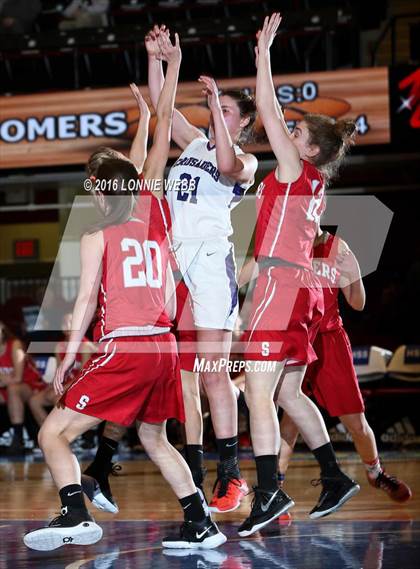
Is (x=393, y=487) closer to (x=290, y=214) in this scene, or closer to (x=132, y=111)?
(x=290, y=214)

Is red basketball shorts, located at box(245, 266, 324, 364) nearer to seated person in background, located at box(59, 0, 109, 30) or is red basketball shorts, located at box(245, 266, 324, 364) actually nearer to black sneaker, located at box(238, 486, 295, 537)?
black sneaker, located at box(238, 486, 295, 537)

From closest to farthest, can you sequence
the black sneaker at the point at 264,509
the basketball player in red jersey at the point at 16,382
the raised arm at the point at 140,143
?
the black sneaker at the point at 264,509 → the raised arm at the point at 140,143 → the basketball player in red jersey at the point at 16,382

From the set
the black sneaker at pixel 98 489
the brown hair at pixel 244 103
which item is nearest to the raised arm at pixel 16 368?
the black sneaker at pixel 98 489

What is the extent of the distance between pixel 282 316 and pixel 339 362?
37.2 inches

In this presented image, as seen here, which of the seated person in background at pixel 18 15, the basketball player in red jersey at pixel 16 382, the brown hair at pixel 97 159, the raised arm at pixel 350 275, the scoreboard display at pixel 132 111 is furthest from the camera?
the seated person in background at pixel 18 15

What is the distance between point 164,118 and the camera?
190 inches

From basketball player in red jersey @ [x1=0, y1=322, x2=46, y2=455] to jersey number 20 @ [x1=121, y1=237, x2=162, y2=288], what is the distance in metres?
6.15

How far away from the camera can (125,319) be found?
4062 millimetres

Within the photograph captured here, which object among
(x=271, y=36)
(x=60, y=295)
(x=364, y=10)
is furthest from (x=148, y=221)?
(x=364, y=10)

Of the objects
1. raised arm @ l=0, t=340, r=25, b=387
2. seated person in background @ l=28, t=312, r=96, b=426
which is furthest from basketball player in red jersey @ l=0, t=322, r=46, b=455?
seated person in background @ l=28, t=312, r=96, b=426

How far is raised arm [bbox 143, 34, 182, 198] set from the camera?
15.3 feet

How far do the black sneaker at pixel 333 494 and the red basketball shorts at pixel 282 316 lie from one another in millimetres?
612

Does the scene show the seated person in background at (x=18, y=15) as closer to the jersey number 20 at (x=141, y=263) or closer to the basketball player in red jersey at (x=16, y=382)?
the basketball player in red jersey at (x=16, y=382)

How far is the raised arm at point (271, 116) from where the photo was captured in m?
4.36
